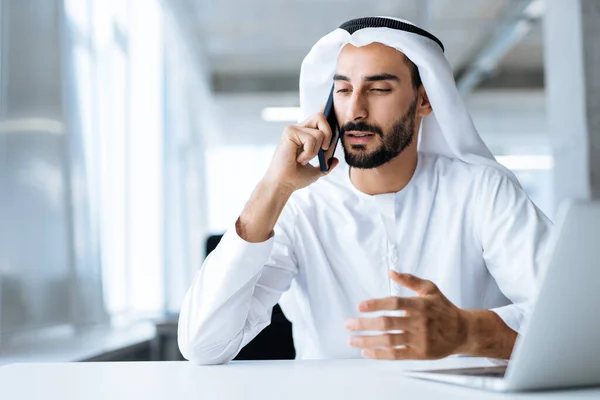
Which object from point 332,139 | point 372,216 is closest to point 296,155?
point 332,139

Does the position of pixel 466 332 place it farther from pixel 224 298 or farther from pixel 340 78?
pixel 340 78

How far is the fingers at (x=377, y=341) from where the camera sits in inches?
49.4

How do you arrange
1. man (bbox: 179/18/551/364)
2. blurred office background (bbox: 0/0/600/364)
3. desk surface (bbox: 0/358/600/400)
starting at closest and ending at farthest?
1. desk surface (bbox: 0/358/600/400)
2. man (bbox: 179/18/551/364)
3. blurred office background (bbox: 0/0/600/364)

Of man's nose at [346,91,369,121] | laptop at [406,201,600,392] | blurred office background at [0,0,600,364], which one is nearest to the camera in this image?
laptop at [406,201,600,392]

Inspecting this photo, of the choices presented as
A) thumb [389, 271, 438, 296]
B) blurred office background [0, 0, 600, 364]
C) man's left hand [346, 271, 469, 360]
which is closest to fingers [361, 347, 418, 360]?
man's left hand [346, 271, 469, 360]

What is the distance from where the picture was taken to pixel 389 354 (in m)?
1.27

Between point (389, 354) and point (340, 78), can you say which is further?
point (340, 78)

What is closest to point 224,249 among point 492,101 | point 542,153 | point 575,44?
point 575,44

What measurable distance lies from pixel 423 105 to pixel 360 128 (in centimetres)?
33

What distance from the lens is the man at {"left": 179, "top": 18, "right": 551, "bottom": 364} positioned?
1.93 meters

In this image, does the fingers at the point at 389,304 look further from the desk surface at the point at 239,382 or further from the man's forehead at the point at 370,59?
the man's forehead at the point at 370,59

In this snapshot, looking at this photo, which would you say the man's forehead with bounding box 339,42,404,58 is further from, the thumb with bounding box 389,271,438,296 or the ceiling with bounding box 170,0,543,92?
the ceiling with bounding box 170,0,543,92

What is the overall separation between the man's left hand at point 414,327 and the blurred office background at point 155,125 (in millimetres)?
1872

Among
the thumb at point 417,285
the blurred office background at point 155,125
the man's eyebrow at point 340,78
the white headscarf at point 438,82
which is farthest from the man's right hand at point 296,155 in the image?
the blurred office background at point 155,125
